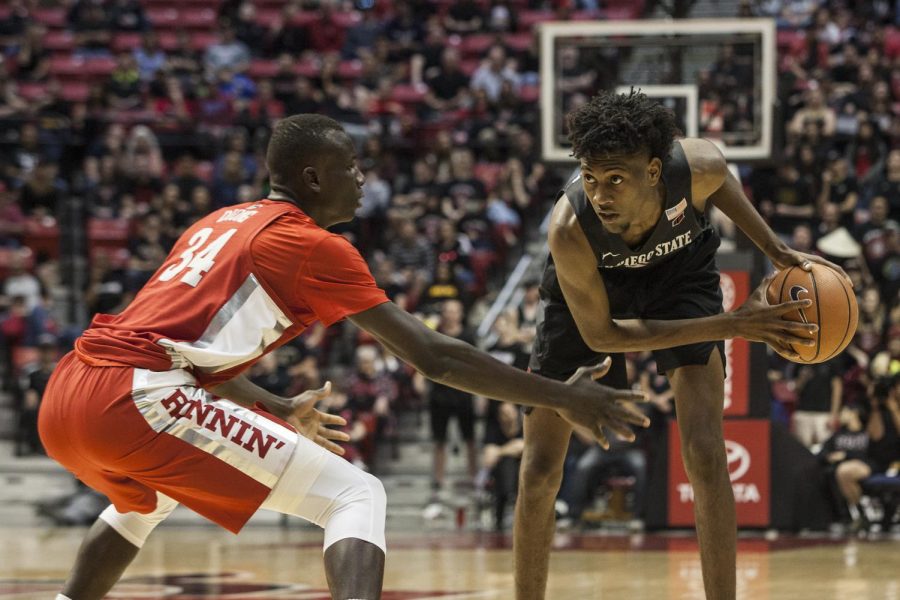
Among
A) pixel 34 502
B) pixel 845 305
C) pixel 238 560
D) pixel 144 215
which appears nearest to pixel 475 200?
pixel 144 215

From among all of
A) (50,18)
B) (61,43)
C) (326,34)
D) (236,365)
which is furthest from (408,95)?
(236,365)

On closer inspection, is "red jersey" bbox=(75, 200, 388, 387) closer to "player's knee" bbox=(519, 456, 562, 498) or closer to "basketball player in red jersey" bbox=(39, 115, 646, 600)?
"basketball player in red jersey" bbox=(39, 115, 646, 600)

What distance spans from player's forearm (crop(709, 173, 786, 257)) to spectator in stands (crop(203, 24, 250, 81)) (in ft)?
42.2

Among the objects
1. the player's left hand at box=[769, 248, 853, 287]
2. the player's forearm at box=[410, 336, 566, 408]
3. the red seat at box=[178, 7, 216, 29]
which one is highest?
the red seat at box=[178, 7, 216, 29]

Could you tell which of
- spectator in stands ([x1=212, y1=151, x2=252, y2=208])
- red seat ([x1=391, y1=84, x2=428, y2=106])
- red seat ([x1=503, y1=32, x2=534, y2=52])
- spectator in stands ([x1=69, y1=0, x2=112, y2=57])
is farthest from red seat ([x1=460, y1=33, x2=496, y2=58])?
spectator in stands ([x1=69, y1=0, x2=112, y2=57])

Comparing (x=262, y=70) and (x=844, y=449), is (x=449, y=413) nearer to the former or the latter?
(x=844, y=449)

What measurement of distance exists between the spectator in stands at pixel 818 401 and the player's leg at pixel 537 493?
659cm

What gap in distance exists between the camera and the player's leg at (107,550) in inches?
167

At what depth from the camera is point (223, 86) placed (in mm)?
16672

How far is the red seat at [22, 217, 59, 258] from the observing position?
1452 centimetres

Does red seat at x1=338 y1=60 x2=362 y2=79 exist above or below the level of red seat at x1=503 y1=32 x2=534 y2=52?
below

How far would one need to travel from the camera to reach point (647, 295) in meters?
4.80

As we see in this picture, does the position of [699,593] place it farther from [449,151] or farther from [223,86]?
[223,86]

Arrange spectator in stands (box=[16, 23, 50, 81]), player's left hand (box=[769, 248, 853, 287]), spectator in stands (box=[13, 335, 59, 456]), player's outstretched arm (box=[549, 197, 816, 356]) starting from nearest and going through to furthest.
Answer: player's outstretched arm (box=[549, 197, 816, 356]) → player's left hand (box=[769, 248, 853, 287]) → spectator in stands (box=[13, 335, 59, 456]) → spectator in stands (box=[16, 23, 50, 81])
